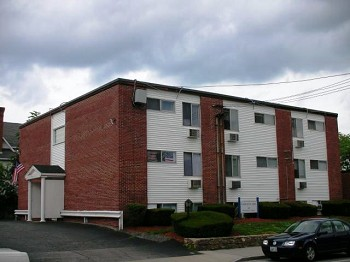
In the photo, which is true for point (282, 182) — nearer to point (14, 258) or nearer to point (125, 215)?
point (125, 215)

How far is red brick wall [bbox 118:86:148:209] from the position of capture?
24328 mm

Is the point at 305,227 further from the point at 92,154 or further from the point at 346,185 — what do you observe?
the point at 346,185

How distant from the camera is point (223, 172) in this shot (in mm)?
28328

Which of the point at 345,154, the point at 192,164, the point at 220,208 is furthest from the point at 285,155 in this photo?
the point at 345,154

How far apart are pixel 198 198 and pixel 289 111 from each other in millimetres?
9819

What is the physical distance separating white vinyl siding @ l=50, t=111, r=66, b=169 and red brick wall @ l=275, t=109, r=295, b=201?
13.3 metres

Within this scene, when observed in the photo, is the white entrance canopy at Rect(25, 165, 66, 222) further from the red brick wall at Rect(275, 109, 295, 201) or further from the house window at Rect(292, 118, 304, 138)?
the house window at Rect(292, 118, 304, 138)

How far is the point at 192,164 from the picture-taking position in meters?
27.3

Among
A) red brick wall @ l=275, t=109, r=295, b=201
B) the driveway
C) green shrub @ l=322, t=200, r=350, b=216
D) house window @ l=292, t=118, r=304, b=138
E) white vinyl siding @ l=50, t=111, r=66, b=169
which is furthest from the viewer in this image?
house window @ l=292, t=118, r=304, b=138

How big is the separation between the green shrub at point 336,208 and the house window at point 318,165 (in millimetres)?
3044

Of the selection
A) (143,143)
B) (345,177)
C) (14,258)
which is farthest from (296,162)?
(14,258)

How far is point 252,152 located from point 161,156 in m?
6.87

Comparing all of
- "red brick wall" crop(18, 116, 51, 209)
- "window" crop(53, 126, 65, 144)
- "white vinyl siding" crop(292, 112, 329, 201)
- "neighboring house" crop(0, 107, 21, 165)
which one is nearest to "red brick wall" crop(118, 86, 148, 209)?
"window" crop(53, 126, 65, 144)

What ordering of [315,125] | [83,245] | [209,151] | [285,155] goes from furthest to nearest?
[315,125], [285,155], [209,151], [83,245]
